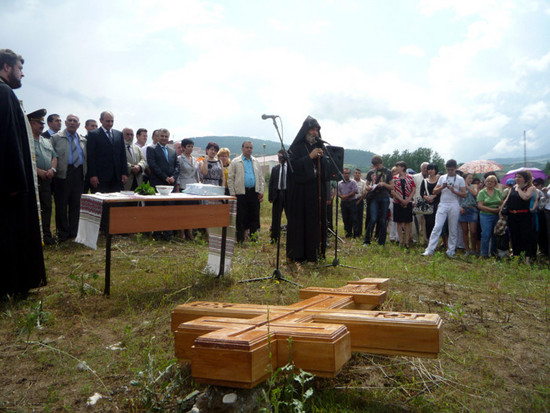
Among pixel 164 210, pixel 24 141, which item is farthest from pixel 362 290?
pixel 24 141

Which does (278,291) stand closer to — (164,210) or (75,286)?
(164,210)

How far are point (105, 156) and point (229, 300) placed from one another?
197 inches

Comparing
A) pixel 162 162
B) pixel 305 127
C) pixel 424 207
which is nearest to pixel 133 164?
pixel 162 162

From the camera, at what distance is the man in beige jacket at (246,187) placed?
9.21 metres

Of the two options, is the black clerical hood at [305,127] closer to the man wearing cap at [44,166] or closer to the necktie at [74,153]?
the necktie at [74,153]

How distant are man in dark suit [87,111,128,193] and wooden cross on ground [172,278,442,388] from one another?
6.53 metres

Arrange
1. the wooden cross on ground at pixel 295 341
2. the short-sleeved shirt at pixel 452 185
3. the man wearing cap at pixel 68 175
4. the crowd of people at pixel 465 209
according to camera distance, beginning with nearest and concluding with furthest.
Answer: the wooden cross on ground at pixel 295 341 < the man wearing cap at pixel 68 175 < the crowd of people at pixel 465 209 < the short-sleeved shirt at pixel 452 185

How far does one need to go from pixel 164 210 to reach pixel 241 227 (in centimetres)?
457

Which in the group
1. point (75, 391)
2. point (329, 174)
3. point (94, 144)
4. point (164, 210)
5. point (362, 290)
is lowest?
point (75, 391)

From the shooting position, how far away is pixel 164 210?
4992mm

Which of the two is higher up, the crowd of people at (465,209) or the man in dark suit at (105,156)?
the man in dark suit at (105,156)

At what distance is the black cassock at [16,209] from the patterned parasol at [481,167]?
459 inches

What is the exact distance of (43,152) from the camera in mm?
7312

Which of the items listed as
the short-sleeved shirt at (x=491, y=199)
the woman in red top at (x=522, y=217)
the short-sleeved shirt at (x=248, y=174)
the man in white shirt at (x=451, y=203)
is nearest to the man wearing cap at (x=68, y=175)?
the short-sleeved shirt at (x=248, y=174)
